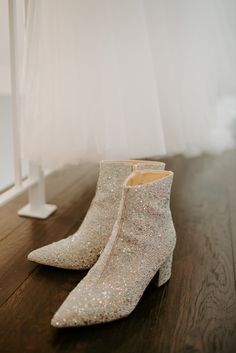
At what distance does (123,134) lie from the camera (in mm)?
714

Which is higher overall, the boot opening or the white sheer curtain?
the white sheer curtain

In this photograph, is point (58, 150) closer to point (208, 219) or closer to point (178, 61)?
point (178, 61)

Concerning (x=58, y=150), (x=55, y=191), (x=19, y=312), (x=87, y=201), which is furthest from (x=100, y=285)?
(x=55, y=191)

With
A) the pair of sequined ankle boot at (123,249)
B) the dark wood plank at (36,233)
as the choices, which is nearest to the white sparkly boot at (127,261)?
the pair of sequined ankle boot at (123,249)

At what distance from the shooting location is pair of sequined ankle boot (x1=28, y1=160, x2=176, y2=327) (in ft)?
1.65

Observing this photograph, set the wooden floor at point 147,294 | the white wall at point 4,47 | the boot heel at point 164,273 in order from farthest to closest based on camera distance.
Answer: the white wall at point 4,47
the boot heel at point 164,273
the wooden floor at point 147,294

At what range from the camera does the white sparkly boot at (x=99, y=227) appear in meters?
0.64

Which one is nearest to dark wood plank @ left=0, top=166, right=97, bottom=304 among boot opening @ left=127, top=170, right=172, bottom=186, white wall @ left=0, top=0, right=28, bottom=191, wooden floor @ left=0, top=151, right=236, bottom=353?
wooden floor @ left=0, top=151, right=236, bottom=353

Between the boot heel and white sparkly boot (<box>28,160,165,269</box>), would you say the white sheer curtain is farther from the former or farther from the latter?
the boot heel

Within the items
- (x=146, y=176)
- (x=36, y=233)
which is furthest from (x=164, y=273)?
(x=36, y=233)

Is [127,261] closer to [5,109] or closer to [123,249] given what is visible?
[123,249]

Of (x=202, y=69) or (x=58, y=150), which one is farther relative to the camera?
(x=202, y=69)

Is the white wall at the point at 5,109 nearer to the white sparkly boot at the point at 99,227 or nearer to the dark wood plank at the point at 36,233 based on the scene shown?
the dark wood plank at the point at 36,233

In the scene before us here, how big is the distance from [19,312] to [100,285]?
0.45ft
